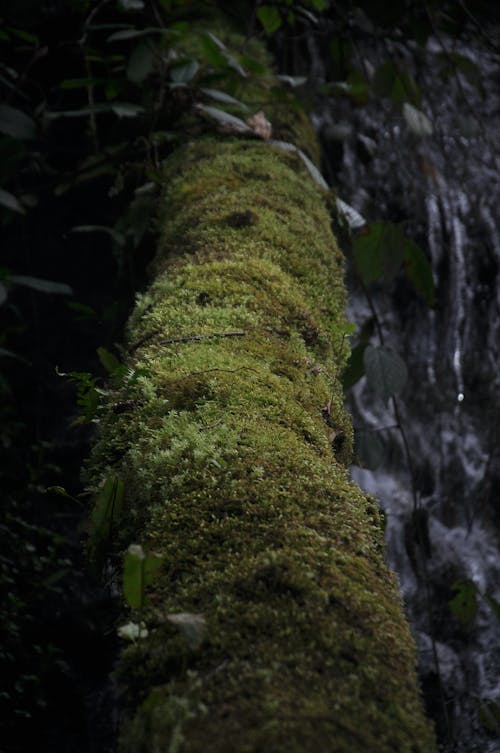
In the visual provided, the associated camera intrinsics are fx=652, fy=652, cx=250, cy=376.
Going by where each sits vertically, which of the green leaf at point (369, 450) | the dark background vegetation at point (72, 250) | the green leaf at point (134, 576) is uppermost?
the green leaf at point (134, 576)

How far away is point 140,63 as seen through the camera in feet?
8.19

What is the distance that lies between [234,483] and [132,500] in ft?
0.80

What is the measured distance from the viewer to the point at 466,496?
3.78 meters

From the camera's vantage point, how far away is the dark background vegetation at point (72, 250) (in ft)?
8.61

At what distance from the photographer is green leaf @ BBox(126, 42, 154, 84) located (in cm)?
246

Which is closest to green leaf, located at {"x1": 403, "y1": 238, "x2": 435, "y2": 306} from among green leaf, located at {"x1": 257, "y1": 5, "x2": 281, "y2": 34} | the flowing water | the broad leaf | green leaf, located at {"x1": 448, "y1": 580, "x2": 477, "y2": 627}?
the broad leaf

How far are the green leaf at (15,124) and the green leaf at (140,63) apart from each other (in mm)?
492

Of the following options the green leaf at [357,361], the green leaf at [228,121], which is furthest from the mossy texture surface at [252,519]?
the green leaf at [228,121]

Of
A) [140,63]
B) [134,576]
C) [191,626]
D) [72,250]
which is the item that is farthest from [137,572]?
[72,250]

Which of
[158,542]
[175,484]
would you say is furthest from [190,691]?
[175,484]

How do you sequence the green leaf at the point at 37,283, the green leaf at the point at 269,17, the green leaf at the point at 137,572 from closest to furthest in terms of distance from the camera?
the green leaf at the point at 137,572
the green leaf at the point at 37,283
the green leaf at the point at 269,17

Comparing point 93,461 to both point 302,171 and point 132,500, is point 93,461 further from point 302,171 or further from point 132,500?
point 302,171

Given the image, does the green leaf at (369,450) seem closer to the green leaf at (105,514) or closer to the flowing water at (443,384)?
the green leaf at (105,514)

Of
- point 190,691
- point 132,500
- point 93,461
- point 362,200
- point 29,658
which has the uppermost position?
point 190,691
